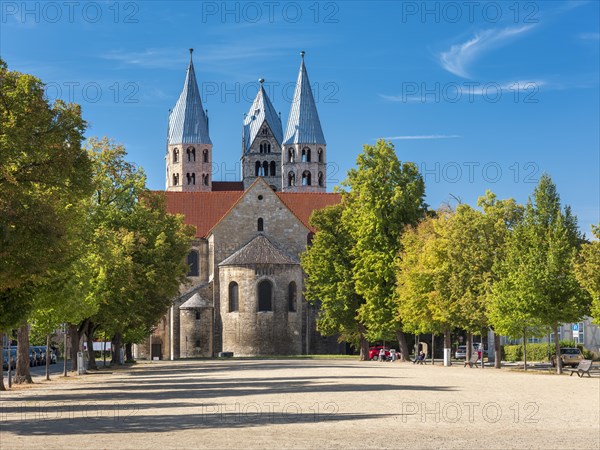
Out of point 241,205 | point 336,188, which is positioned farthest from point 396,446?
point 241,205

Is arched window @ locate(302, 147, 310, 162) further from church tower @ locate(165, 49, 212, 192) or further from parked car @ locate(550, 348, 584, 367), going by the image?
parked car @ locate(550, 348, 584, 367)

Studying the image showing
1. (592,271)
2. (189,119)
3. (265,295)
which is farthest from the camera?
(189,119)

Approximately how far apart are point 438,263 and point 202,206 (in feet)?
163

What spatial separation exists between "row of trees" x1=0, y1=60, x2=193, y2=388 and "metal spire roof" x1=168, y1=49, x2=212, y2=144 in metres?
84.6

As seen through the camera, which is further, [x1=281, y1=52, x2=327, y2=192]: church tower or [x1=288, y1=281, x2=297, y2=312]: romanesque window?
[x1=281, y1=52, x2=327, y2=192]: church tower

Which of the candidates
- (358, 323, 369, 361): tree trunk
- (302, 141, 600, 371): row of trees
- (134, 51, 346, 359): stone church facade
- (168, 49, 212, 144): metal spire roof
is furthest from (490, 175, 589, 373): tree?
(168, 49, 212, 144): metal spire roof

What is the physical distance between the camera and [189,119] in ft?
484

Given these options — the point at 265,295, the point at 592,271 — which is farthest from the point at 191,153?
the point at 592,271

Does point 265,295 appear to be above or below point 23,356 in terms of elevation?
above

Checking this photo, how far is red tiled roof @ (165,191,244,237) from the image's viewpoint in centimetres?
11169

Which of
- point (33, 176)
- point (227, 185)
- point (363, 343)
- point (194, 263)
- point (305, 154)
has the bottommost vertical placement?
point (363, 343)

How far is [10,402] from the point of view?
3077 cm

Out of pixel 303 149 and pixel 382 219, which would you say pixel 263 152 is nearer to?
pixel 303 149

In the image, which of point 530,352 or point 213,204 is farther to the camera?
point 213,204
